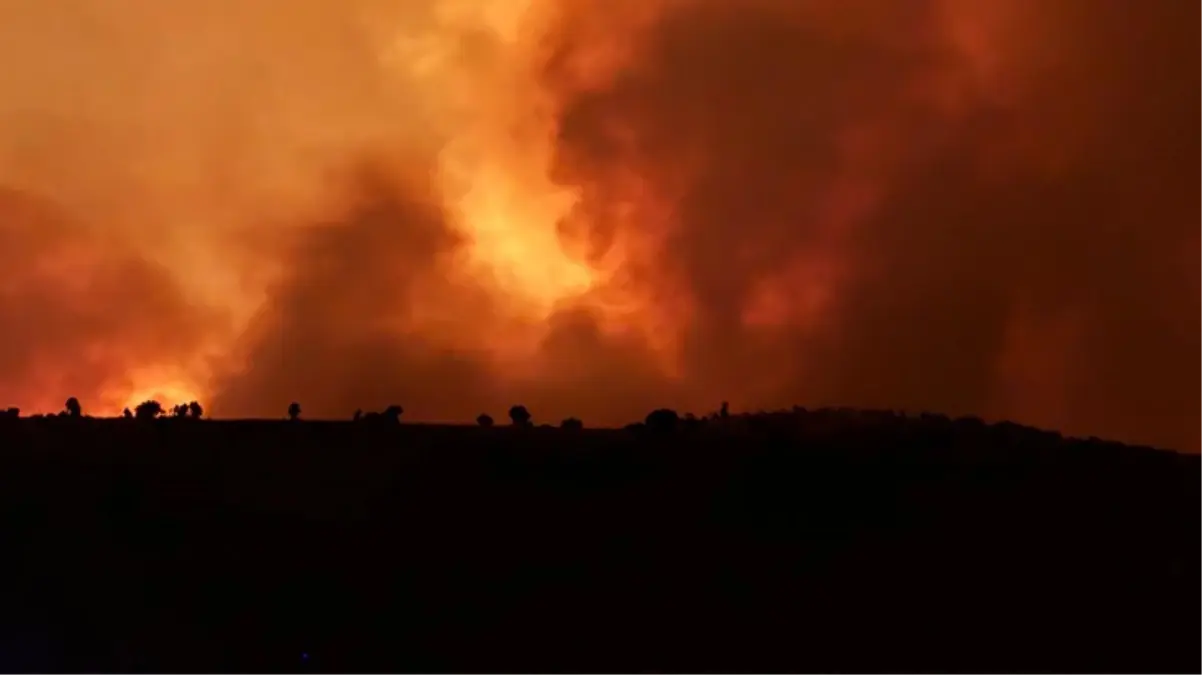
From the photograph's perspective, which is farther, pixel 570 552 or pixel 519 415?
pixel 519 415

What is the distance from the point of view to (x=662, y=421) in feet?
65.9

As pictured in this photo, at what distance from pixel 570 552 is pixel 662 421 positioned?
4025 mm

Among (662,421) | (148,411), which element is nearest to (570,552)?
(662,421)

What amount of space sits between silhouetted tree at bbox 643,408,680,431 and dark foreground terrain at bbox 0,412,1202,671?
34 cm

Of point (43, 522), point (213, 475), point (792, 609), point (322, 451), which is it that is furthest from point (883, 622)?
point (43, 522)

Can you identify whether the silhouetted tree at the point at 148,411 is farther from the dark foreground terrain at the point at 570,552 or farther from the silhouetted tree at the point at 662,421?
the silhouetted tree at the point at 662,421

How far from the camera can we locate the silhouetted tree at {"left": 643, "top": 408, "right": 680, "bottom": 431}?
19.9 metres

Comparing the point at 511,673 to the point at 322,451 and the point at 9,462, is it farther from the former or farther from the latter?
the point at 9,462

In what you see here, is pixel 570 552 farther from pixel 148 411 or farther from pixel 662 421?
pixel 148 411

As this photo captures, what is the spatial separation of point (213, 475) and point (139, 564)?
1.96m

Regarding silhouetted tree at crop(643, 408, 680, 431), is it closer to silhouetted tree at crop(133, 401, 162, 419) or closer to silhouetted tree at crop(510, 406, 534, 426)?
silhouetted tree at crop(510, 406, 534, 426)

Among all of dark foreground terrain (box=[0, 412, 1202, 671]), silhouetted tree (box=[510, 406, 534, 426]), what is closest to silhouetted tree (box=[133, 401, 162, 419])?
dark foreground terrain (box=[0, 412, 1202, 671])

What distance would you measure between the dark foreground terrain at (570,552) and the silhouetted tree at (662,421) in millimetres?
341

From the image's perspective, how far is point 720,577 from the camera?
54.2ft
